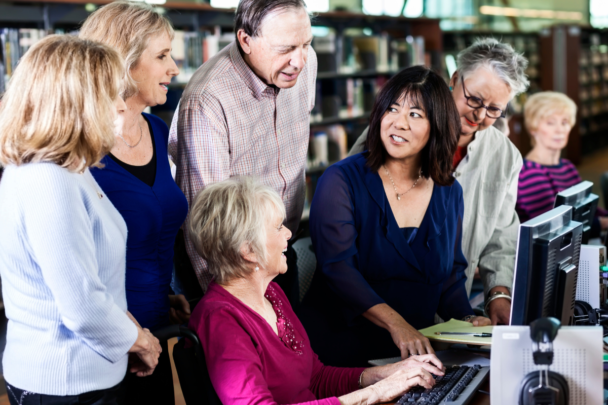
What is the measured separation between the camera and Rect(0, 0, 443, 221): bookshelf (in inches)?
152

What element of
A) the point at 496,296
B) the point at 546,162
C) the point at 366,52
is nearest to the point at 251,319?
the point at 496,296

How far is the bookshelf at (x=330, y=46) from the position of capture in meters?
3.86

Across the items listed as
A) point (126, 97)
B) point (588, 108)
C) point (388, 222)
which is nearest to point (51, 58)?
point (126, 97)

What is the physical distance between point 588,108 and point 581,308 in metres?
10.5

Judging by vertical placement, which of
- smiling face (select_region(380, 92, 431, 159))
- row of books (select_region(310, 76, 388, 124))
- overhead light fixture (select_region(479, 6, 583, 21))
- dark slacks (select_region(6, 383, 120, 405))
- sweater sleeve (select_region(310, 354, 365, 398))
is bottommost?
sweater sleeve (select_region(310, 354, 365, 398))

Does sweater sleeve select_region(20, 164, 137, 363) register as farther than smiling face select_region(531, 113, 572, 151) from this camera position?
No

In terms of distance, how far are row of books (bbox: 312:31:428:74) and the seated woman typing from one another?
13.8 feet

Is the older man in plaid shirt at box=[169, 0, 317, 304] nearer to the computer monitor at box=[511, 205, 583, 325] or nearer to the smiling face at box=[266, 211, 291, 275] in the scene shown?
the smiling face at box=[266, 211, 291, 275]

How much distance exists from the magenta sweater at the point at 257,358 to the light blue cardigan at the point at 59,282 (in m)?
0.21

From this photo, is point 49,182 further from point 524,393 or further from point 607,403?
point 607,403

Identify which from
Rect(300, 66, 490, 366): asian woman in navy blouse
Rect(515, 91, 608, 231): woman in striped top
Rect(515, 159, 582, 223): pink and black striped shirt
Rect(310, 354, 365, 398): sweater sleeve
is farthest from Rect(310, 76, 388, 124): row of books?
Rect(310, 354, 365, 398): sweater sleeve

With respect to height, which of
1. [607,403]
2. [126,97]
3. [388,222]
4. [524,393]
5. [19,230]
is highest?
[126,97]

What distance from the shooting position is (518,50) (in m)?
8.24

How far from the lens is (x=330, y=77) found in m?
5.81
